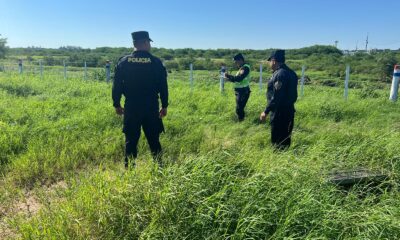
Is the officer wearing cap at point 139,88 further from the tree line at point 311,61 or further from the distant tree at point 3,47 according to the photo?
the distant tree at point 3,47

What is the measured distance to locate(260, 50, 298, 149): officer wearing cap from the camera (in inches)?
174

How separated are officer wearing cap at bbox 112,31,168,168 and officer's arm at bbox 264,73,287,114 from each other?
140 centimetres

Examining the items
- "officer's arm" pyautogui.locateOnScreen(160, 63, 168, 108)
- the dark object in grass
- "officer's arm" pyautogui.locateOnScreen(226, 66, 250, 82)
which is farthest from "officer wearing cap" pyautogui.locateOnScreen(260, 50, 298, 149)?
"officer's arm" pyautogui.locateOnScreen(226, 66, 250, 82)

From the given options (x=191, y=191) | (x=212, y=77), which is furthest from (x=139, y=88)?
(x=212, y=77)

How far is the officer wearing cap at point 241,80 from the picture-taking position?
6973 mm

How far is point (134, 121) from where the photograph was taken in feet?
13.7

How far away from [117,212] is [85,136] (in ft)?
10.7

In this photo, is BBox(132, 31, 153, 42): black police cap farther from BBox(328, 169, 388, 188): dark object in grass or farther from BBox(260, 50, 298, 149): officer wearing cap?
BBox(328, 169, 388, 188): dark object in grass

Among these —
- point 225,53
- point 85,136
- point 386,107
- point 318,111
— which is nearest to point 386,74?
point 386,107

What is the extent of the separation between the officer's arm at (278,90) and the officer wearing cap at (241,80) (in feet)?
8.32

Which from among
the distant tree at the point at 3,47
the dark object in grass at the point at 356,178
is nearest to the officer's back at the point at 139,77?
the dark object in grass at the point at 356,178

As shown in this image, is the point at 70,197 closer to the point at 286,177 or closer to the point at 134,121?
the point at 134,121

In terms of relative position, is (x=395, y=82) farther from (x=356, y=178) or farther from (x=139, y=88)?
(x=139, y=88)

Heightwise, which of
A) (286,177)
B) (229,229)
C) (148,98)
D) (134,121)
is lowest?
(229,229)
